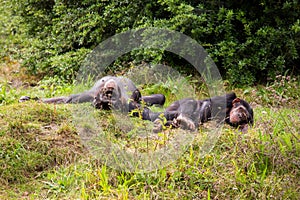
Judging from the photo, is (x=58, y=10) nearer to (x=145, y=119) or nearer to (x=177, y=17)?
(x=177, y=17)

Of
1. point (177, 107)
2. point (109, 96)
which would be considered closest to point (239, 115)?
point (177, 107)

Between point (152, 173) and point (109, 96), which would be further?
point (109, 96)

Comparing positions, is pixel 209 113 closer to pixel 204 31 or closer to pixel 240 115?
pixel 240 115

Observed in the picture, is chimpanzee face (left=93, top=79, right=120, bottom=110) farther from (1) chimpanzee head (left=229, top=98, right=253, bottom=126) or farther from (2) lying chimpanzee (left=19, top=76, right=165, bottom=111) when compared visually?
(1) chimpanzee head (left=229, top=98, right=253, bottom=126)

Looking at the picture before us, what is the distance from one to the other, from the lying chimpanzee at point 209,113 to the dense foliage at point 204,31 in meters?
2.28

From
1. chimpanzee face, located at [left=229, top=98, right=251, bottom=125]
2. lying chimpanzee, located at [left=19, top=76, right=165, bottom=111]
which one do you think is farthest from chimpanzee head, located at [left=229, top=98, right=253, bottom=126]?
lying chimpanzee, located at [left=19, top=76, right=165, bottom=111]

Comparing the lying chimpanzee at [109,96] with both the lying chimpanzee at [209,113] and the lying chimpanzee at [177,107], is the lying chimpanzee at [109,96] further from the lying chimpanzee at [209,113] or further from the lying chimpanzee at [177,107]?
the lying chimpanzee at [209,113]

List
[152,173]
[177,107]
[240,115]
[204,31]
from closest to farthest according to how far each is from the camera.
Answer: [152,173] → [240,115] → [177,107] → [204,31]

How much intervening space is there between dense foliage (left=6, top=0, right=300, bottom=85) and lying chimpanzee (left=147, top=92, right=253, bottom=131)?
2.28 metres

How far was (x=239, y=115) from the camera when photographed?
220 inches

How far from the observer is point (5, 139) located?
484 centimetres

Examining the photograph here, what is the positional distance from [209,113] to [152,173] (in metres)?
1.88

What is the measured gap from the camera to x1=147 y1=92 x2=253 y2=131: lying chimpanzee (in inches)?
218

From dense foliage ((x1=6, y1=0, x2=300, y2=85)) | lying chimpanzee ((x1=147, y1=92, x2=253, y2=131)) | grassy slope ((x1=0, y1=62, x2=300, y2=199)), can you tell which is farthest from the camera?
dense foliage ((x1=6, y1=0, x2=300, y2=85))
